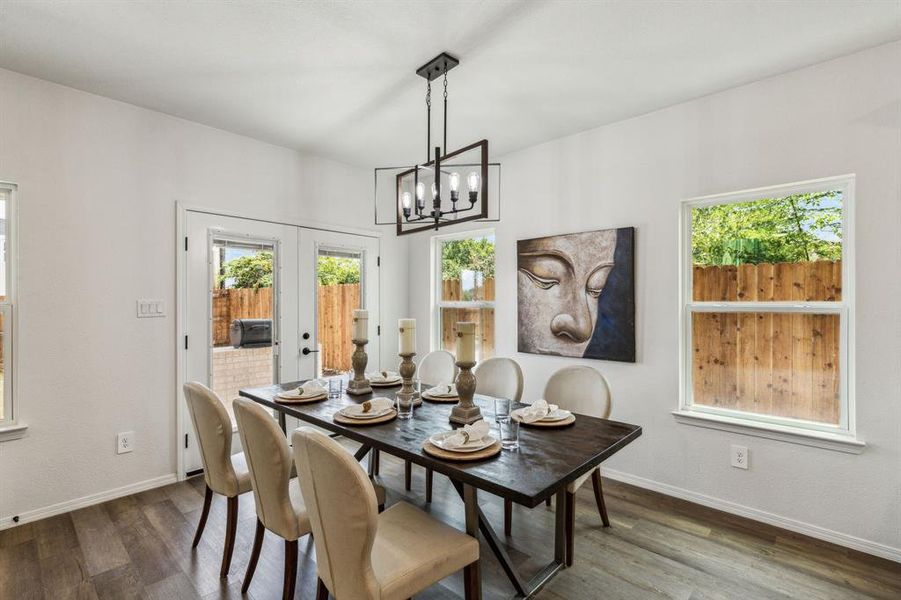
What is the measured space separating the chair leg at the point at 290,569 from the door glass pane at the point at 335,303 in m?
2.31

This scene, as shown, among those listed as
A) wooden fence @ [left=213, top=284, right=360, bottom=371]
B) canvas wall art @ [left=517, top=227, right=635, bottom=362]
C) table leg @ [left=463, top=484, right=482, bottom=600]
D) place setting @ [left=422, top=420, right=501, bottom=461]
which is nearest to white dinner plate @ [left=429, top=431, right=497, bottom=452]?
place setting @ [left=422, top=420, right=501, bottom=461]

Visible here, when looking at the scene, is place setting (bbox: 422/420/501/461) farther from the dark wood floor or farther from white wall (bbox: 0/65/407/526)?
white wall (bbox: 0/65/407/526)

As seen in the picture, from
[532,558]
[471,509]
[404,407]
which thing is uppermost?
[404,407]

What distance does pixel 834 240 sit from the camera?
2.49 metres

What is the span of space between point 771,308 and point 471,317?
96.8 inches

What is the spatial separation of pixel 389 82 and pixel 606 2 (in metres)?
1.32

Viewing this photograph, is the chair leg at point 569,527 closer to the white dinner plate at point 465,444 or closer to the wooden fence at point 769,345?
the white dinner plate at point 465,444

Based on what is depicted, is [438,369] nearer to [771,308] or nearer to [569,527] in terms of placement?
[569,527]

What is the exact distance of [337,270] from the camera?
4.30 meters

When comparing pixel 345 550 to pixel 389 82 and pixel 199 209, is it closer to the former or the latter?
pixel 389 82

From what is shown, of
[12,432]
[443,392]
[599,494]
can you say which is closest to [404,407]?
[443,392]

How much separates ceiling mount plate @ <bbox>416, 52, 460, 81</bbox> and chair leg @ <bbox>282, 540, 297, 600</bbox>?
249 cm

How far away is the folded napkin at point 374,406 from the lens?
213 centimetres

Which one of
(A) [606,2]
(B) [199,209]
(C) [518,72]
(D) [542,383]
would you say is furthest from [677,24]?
(B) [199,209]
